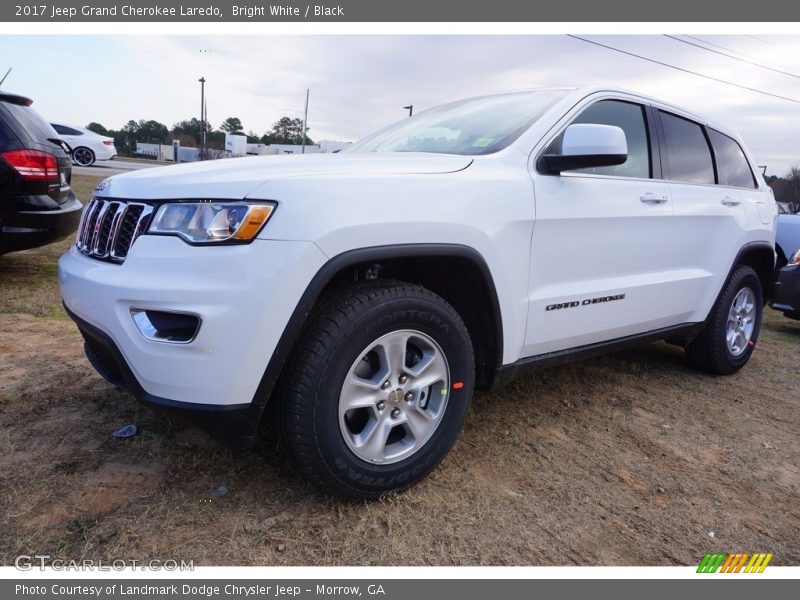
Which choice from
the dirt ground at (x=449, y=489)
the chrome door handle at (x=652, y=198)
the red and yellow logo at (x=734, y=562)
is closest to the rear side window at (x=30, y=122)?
the dirt ground at (x=449, y=489)

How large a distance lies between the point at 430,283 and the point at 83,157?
21.1 m

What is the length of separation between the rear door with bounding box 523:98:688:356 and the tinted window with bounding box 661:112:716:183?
19 centimetres

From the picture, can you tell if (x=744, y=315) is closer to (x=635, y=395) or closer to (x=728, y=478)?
(x=635, y=395)

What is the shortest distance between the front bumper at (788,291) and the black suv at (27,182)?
6794mm

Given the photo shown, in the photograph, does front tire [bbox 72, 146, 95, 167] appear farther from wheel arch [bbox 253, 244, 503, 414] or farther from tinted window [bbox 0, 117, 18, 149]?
wheel arch [bbox 253, 244, 503, 414]

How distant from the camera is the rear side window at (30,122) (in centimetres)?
481

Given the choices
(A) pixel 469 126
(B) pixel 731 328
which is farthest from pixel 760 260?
(A) pixel 469 126

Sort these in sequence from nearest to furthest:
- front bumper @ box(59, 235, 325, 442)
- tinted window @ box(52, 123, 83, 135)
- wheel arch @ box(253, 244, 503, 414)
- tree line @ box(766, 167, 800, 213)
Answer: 1. front bumper @ box(59, 235, 325, 442)
2. wheel arch @ box(253, 244, 503, 414)
3. tinted window @ box(52, 123, 83, 135)
4. tree line @ box(766, 167, 800, 213)

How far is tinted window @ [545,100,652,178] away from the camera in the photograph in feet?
10.1

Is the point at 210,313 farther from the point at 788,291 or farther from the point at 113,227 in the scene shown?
the point at 788,291

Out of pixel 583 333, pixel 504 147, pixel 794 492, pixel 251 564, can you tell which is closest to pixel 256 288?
pixel 251 564

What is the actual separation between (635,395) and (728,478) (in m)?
1.02

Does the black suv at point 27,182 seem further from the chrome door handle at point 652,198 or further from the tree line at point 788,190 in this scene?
the tree line at point 788,190

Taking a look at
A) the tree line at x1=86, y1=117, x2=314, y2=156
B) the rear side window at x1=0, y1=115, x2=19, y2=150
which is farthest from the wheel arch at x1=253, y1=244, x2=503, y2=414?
the tree line at x1=86, y1=117, x2=314, y2=156
